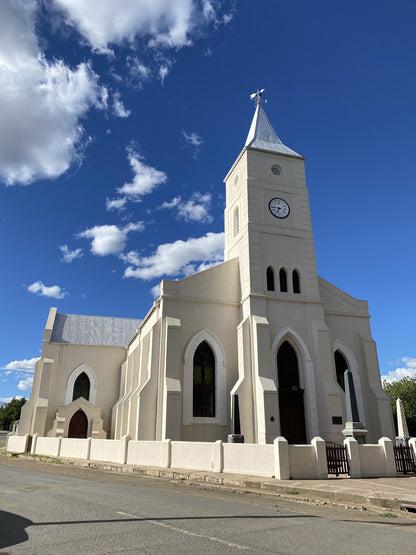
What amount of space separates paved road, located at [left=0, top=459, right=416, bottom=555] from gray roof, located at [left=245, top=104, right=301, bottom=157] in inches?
911

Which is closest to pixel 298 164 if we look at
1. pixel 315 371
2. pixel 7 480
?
pixel 315 371

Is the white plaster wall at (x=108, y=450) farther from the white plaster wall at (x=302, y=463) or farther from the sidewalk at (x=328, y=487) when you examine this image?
the white plaster wall at (x=302, y=463)

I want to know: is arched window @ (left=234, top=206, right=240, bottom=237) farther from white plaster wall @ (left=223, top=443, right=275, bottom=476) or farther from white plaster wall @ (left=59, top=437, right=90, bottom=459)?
white plaster wall @ (left=223, top=443, right=275, bottom=476)

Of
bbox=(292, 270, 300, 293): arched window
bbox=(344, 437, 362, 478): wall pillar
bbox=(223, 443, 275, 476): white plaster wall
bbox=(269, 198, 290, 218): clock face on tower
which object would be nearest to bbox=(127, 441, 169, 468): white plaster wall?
bbox=(223, 443, 275, 476): white plaster wall

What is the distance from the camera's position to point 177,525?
22.2 ft

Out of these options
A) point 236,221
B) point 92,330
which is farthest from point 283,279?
point 92,330

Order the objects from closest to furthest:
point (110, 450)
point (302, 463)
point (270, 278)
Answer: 1. point (302, 463)
2. point (110, 450)
3. point (270, 278)

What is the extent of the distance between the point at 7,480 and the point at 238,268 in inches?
652

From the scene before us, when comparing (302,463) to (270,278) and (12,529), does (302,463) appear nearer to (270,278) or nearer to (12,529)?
(12,529)

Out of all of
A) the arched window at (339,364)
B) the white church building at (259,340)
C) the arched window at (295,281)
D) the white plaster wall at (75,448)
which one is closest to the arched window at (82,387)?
the white church building at (259,340)

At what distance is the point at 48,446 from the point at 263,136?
81.8ft

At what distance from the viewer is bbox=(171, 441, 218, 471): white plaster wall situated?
1513 centimetres

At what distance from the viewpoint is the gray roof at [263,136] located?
28342 mm

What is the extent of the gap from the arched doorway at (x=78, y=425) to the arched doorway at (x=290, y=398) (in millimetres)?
16984
